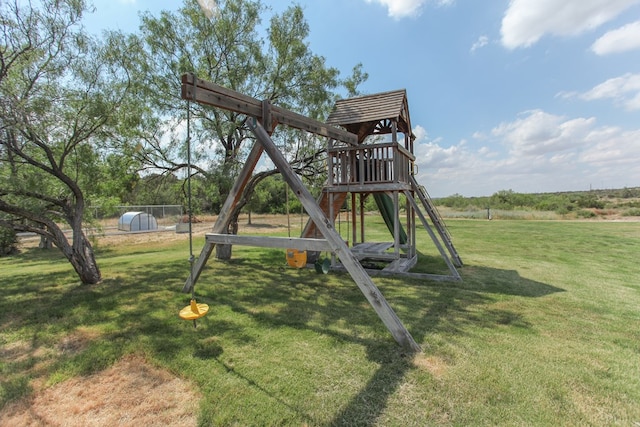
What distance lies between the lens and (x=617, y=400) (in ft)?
9.46

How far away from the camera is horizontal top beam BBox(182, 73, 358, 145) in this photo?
13.1 ft

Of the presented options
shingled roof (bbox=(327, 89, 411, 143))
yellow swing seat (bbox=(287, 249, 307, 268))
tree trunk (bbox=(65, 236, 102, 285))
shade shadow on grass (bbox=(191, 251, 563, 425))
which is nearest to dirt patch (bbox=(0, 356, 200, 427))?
shade shadow on grass (bbox=(191, 251, 563, 425))

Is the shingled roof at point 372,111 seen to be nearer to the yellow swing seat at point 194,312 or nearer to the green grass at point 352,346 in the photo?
the green grass at point 352,346

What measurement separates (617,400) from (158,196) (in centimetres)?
1201

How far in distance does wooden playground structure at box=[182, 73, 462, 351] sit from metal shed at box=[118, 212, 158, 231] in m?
19.4

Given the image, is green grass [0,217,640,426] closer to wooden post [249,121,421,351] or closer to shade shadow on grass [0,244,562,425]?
shade shadow on grass [0,244,562,425]

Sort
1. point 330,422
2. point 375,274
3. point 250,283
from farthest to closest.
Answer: point 375,274
point 250,283
point 330,422

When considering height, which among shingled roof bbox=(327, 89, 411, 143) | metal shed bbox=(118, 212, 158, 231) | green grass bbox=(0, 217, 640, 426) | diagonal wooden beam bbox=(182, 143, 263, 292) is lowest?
green grass bbox=(0, 217, 640, 426)

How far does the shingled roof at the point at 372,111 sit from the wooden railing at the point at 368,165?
0.74 metres

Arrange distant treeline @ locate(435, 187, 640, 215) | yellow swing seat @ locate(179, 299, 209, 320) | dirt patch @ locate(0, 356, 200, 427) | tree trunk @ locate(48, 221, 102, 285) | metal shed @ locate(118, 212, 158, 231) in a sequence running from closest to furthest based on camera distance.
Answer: dirt patch @ locate(0, 356, 200, 427) → yellow swing seat @ locate(179, 299, 209, 320) → tree trunk @ locate(48, 221, 102, 285) → metal shed @ locate(118, 212, 158, 231) → distant treeline @ locate(435, 187, 640, 215)

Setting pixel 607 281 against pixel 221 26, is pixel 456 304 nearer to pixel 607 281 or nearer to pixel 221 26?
pixel 607 281

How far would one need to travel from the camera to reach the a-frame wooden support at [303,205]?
3.91 m

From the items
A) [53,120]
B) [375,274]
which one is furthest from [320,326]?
[53,120]

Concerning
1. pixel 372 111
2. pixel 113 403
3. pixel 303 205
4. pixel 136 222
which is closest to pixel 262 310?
pixel 303 205
